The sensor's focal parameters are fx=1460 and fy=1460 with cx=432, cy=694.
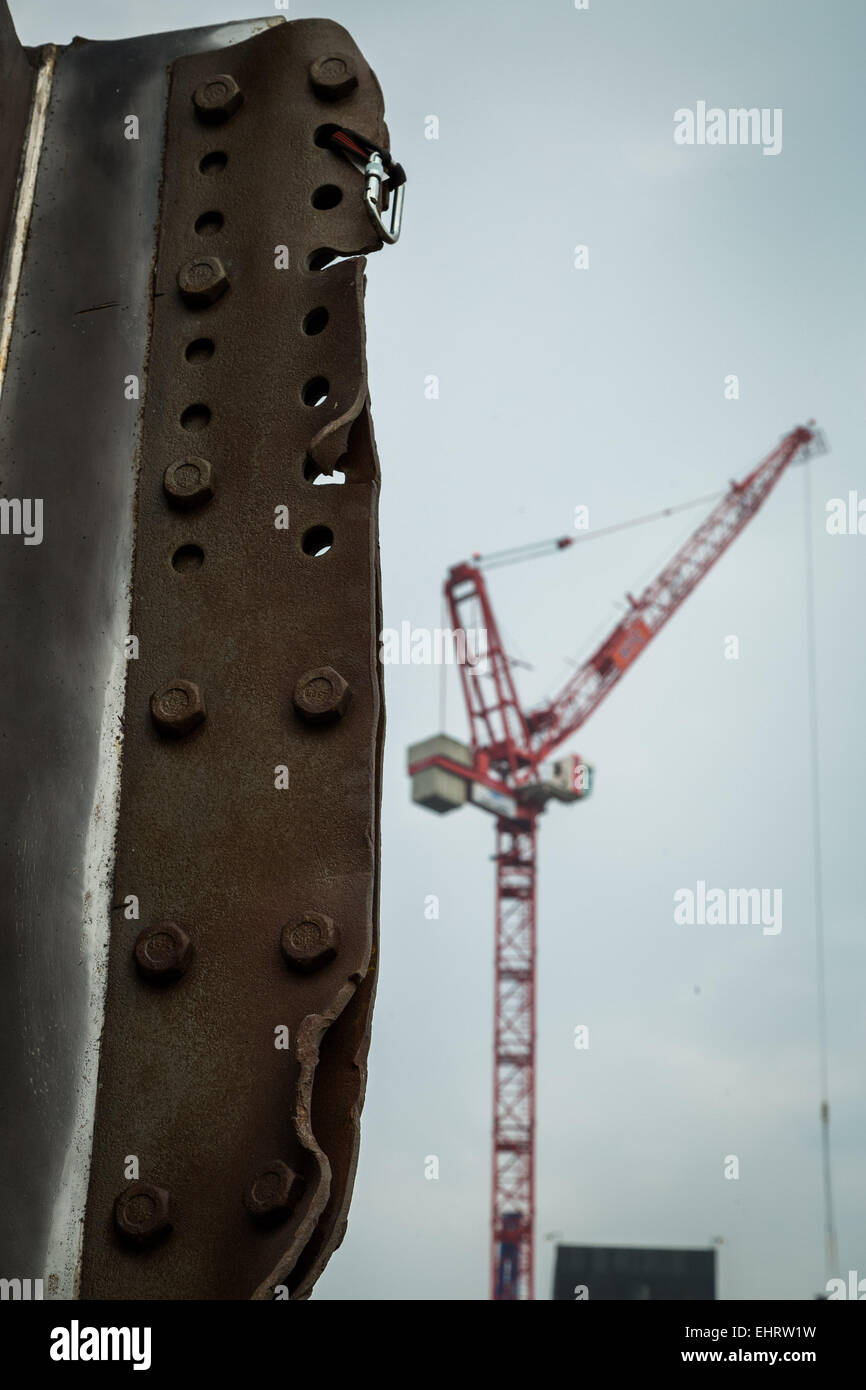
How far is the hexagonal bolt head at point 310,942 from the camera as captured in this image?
5.31 feet

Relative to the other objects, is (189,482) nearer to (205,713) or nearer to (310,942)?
(205,713)

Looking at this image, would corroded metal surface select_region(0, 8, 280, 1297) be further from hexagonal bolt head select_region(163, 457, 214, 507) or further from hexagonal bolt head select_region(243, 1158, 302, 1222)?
hexagonal bolt head select_region(243, 1158, 302, 1222)

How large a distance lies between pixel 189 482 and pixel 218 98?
688 millimetres

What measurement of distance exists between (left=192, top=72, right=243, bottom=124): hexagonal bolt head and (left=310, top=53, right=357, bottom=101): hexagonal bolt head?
122 mm

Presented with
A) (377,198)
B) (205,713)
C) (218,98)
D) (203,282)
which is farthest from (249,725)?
(218,98)

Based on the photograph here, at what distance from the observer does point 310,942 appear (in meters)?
1.63

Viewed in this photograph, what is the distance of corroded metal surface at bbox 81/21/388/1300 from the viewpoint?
1590mm

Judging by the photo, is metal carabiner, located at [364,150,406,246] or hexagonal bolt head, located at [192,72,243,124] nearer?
metal carabiner, located at [364,150,406,246]

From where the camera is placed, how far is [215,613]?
1.89 meters

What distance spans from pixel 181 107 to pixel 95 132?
141 millimetres

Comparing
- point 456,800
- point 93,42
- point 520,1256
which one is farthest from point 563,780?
point 93,42

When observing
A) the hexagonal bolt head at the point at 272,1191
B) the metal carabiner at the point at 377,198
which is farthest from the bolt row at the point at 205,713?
the metal carabiner at the point at 377,198

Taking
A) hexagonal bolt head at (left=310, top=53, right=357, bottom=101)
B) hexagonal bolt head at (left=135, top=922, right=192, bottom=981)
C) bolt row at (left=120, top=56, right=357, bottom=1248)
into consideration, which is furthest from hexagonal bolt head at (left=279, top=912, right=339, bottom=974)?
hexagonal bolt head at (left=310, top=53, right=357, bottom=101)
